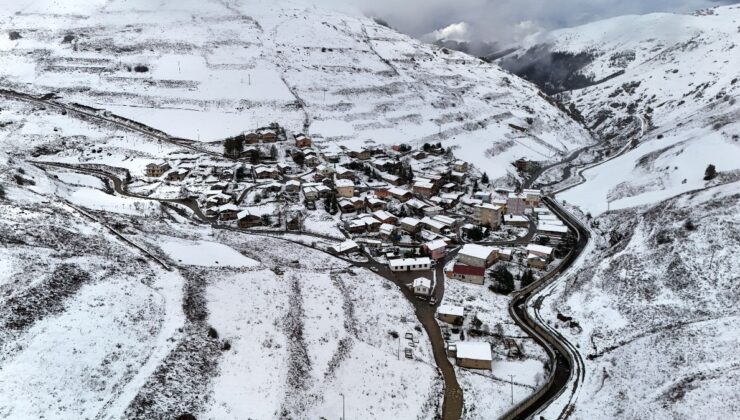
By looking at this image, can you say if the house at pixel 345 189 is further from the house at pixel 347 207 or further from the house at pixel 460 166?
the house at pixel 460 166

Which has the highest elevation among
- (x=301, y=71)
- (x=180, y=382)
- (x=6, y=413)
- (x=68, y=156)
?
(x=301, y=71)

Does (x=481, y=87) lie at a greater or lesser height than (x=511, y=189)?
greater

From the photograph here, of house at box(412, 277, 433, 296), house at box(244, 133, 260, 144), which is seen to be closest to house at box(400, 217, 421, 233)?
house at box(412, 277, 433, 296)

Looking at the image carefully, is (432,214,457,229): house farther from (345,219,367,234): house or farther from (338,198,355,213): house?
(338,198,355,213): house

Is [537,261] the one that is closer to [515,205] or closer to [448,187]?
[515,205]

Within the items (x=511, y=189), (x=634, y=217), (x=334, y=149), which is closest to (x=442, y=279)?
(x=634, y=217)

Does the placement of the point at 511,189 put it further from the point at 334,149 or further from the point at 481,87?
the point at 481,87
